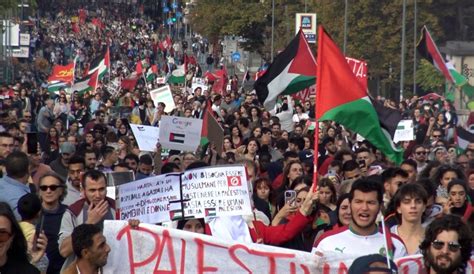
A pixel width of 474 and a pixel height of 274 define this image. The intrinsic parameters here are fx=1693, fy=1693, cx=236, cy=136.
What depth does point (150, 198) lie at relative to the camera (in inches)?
415

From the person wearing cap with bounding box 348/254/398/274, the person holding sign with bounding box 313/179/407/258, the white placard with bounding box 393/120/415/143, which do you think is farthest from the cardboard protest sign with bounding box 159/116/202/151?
the person wearing cap with bounding box 348/254/398/274

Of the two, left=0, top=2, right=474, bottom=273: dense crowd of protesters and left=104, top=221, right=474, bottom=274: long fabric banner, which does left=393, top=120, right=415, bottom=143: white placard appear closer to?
left=0, top=2, right=474, bottom=273: dense crowd of protesters

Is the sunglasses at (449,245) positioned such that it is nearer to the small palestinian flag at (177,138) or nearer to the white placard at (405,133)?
the small palestinian flag at (177,138)

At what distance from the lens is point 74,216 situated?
33.8 feet

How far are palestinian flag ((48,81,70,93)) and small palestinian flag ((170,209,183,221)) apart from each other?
2952cm

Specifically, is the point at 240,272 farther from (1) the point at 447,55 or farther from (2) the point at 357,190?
(1) the point at 447,55

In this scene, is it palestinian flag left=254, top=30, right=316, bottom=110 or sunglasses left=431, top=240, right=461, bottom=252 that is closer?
sunglasses left=431, top=240, right=461, bottom=252

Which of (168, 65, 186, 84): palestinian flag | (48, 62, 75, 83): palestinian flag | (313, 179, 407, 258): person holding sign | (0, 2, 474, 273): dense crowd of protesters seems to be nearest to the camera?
(0, 2, 474, 273): dense crowd of protesters

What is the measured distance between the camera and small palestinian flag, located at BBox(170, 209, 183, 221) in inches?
412

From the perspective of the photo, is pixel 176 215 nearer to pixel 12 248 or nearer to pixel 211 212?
pixel 211 212

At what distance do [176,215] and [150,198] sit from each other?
20cm

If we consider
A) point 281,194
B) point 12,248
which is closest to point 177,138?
point 281,194

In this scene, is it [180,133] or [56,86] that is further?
[56,86]

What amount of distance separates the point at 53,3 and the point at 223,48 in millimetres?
59113
